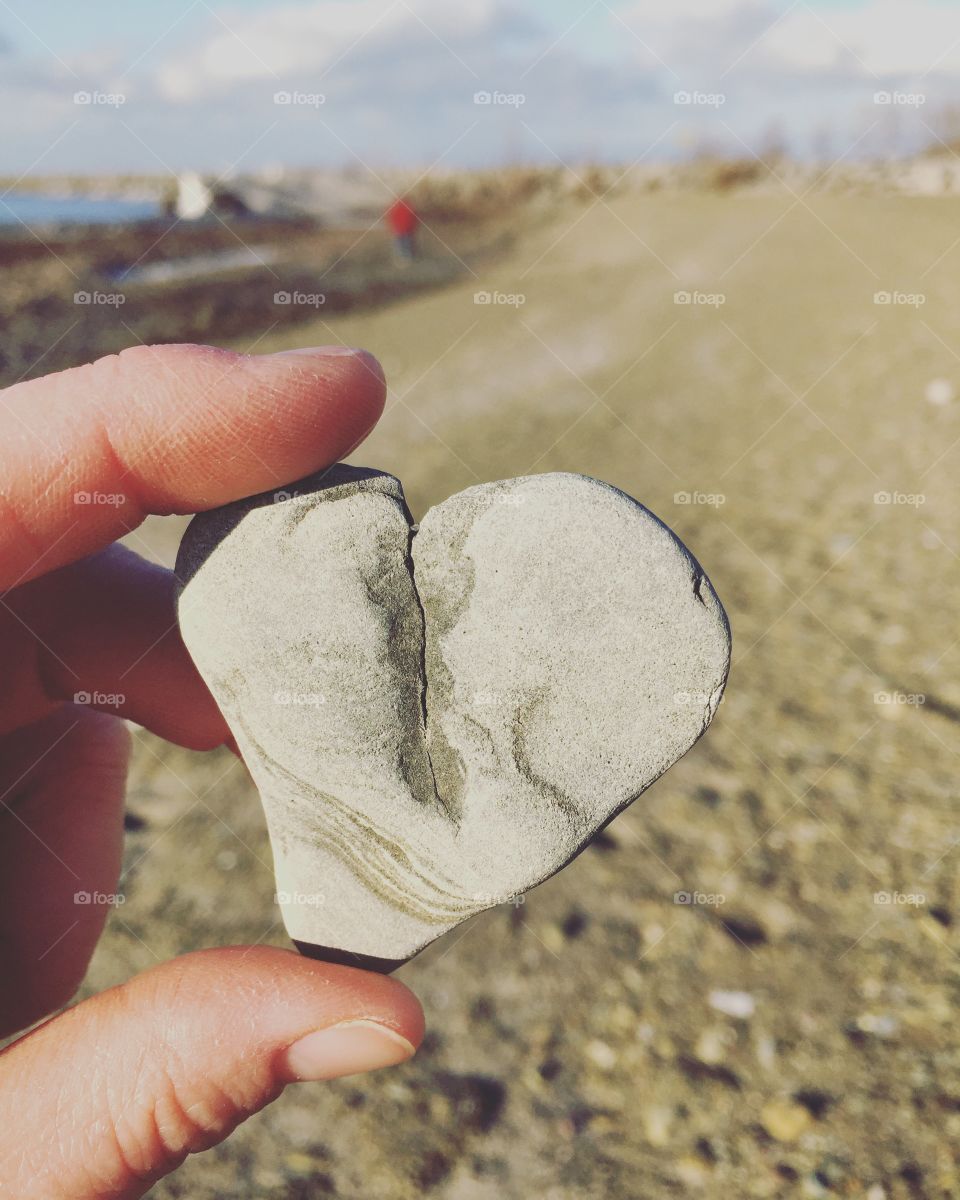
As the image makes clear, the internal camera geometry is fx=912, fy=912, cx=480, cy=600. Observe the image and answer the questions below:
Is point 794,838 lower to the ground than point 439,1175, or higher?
lower

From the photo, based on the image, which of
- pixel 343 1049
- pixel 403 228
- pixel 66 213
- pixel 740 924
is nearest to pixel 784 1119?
pixel 740 924

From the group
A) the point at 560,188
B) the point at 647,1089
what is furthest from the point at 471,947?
the point at 560,188

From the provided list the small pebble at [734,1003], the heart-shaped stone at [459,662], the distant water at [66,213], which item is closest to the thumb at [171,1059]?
the heart-shaped stone at [459,662]

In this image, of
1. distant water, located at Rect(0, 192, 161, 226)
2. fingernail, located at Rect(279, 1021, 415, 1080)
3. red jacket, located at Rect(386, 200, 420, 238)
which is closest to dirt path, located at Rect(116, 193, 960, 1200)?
fingernail, located at Rect(279, 1021, 415, 1080)

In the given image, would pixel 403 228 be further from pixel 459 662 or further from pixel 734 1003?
pixel 459 662

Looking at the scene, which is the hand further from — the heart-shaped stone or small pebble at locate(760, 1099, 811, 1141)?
small pebble at locate(760, 1099, 811, 1141)

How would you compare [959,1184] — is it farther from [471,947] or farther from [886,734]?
[886,734]

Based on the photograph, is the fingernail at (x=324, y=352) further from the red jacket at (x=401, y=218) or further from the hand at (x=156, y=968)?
→ the red jacket at (x=401, y=218)
